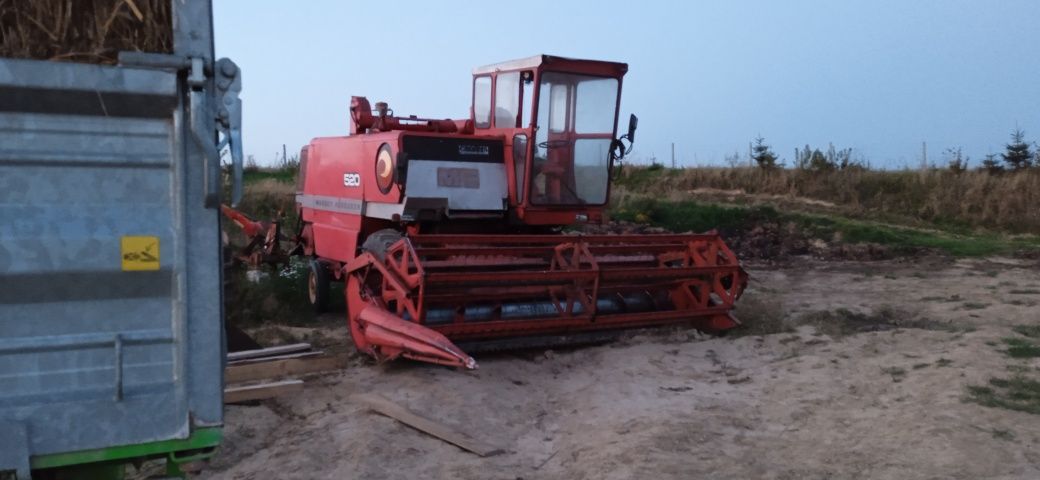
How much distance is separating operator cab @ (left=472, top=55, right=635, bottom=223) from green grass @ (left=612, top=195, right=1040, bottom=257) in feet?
27.6

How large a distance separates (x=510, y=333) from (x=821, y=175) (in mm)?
17391

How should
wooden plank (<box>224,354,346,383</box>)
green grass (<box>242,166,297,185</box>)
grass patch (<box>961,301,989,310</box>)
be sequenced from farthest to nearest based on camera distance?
1. green grass (<box>242,166,297,185</box>)
2. grass patch (<box>961,301,989,310</box>)
3. wooden plank (<box>224,354,346,383</box>)

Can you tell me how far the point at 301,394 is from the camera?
23.5 ft

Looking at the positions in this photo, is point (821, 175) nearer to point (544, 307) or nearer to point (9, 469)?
point (544, 307)

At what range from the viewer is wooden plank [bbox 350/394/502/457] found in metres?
5.92

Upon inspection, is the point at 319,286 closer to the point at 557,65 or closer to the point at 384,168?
the point at 384,168

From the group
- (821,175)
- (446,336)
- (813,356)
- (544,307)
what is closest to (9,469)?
(446,336)

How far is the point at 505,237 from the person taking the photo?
851cm

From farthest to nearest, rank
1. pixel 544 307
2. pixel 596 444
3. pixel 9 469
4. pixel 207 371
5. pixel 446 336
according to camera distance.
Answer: pixel 544 307
pixel 446 336
pixel 596 444
pixel 207 371
pixel 9 469

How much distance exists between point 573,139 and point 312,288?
3.81m

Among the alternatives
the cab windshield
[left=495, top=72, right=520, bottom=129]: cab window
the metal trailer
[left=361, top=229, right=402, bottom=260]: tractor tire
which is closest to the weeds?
the cab windshield

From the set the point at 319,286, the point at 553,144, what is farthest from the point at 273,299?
the point at 553,144

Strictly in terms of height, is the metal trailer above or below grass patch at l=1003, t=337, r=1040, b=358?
above

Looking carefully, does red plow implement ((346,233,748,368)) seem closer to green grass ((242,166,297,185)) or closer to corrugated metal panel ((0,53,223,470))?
corrugated metal panel ((0,53,223,470))
